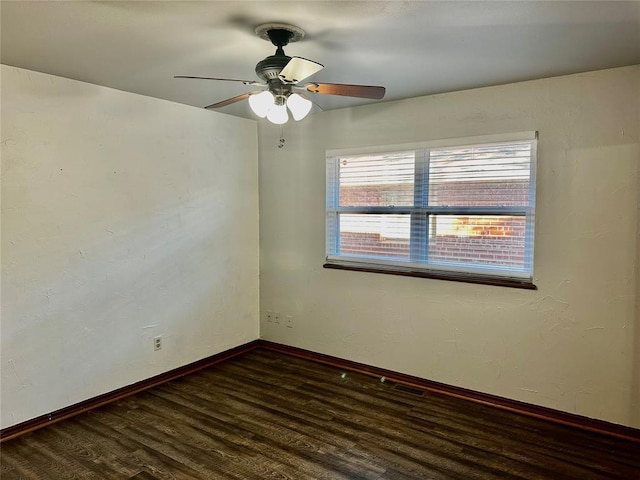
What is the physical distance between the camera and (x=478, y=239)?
329 cm

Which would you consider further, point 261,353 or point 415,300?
point 261,353

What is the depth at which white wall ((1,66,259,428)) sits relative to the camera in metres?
2.81

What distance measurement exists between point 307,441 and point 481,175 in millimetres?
2217

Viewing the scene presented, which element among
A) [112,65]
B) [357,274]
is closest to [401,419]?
[357,274]

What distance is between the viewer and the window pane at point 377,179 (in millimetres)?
3615

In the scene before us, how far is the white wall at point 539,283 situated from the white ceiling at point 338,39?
254mm

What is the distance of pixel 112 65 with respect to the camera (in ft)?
8.87

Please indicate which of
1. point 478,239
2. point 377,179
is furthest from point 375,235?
point 478,239

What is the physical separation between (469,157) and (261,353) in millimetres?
2687

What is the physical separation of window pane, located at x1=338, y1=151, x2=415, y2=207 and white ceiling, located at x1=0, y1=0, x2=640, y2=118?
2.34ft

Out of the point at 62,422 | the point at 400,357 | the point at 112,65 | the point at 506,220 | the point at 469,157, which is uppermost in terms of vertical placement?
the point at 112,65

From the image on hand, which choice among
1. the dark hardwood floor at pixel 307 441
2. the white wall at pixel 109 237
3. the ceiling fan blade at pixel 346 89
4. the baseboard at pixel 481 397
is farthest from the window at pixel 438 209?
the ceiling fan blade at pixel 346 89

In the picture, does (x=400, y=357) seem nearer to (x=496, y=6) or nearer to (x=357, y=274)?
(x=357, y=274)

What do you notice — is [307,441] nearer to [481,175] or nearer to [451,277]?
[451,277]
